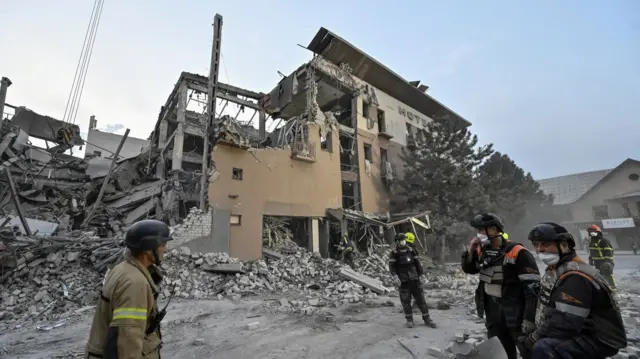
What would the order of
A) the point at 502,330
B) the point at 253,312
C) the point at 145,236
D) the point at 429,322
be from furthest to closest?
the point at 253,312 < the point at 429,322 < the point at 502,330 < the point at 145,236

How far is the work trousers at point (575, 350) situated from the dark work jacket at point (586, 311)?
0.03 metres

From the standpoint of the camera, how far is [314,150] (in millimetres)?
14688

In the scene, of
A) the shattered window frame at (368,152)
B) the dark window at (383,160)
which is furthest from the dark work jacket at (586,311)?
the dark window at (383,160)

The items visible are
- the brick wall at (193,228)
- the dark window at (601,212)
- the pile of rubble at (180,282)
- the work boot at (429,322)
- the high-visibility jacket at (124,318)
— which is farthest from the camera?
the dark window at (601,212)

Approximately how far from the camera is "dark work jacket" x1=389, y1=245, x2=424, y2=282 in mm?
5910

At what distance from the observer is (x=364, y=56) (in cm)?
1800

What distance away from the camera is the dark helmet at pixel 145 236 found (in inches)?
79.2

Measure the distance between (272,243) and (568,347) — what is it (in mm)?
11413

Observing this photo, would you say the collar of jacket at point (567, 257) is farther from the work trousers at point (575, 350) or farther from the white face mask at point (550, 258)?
the work trousers at point (575, 350)

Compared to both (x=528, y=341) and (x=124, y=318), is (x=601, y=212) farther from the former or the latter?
(x=124, y=318)

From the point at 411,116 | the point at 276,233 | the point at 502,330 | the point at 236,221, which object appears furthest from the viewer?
the point at 411,116

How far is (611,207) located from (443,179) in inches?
1029

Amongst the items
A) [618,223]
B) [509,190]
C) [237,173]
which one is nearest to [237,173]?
[237,173]

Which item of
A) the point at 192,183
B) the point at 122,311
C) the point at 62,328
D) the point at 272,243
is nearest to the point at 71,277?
the point at 62,328
